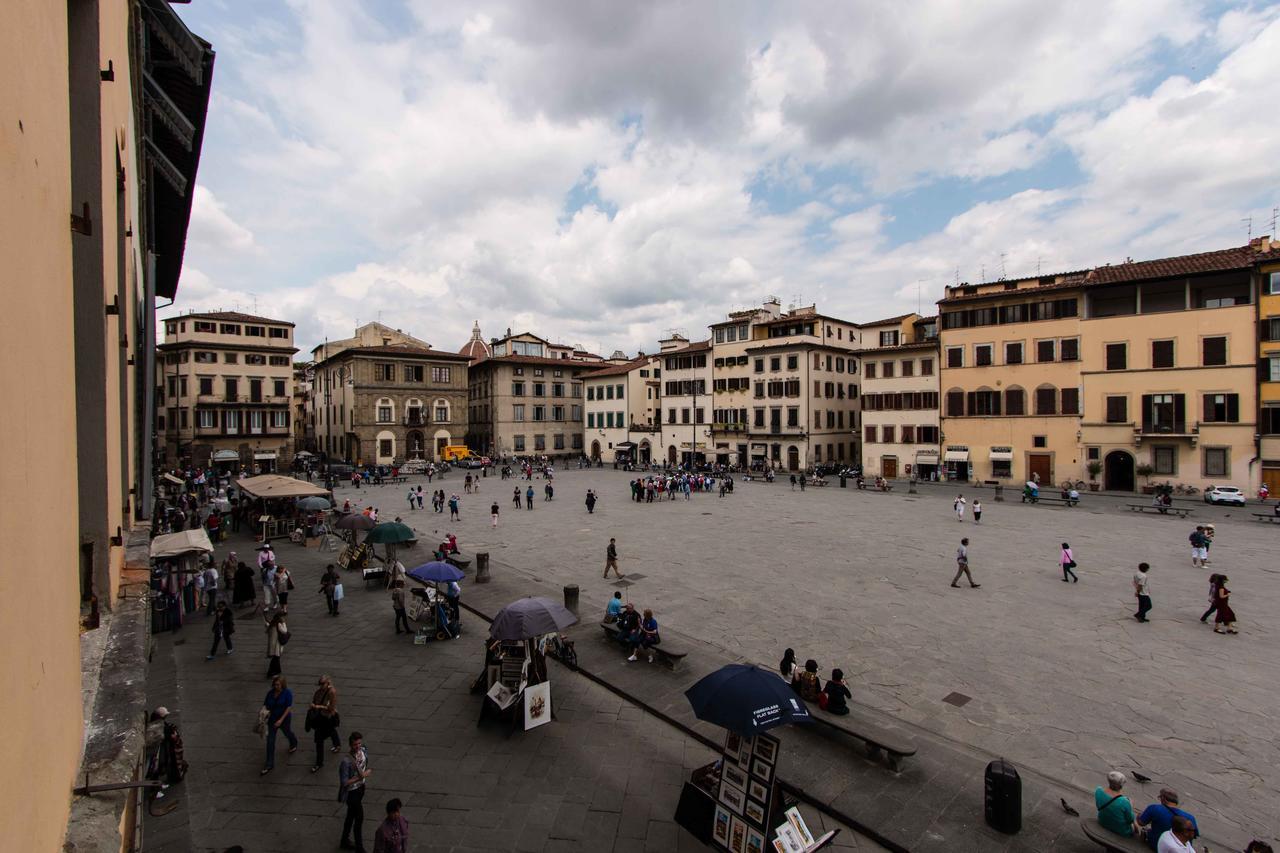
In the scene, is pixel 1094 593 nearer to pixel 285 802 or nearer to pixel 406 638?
pixel 406 638

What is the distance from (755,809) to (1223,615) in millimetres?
12397

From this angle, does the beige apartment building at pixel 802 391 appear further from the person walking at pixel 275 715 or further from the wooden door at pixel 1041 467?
the person walking at pixel 275 715

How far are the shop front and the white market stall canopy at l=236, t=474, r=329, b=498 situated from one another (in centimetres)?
3844

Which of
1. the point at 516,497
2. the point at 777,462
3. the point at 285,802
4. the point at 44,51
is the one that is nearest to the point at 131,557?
the point at 285,802

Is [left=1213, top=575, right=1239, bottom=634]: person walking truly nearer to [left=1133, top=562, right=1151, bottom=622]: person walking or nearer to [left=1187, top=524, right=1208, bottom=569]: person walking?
[left=1133, top=562, right=1151, bottom=622]: person walking

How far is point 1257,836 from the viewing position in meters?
6.68

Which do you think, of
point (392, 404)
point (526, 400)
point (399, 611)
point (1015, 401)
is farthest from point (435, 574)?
point (526, 400)

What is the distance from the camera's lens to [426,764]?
324 inches

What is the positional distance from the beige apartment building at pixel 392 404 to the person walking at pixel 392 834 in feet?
181

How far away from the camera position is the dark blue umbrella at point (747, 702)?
20.8 ft

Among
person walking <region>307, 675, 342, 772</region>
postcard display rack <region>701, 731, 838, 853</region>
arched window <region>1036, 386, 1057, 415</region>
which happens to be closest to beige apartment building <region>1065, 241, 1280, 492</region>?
arched window <region>1036, 386, 1057, 415</region>

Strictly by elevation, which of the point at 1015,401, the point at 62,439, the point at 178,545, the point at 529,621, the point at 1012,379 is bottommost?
the point at 529,621

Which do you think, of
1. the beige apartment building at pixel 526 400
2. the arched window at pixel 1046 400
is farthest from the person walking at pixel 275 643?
A: the beige apartment building at pixel 526 400

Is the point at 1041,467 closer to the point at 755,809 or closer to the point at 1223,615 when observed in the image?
the point at 1223,615
